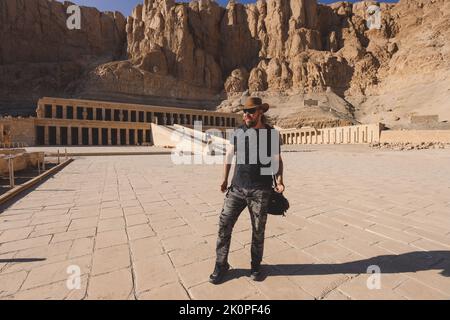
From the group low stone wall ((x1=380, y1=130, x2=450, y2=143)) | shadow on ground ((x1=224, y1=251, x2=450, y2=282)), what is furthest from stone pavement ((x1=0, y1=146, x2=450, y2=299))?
low stone wall ((x1=380, y1=130, x2=450, y2=143))

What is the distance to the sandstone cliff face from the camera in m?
55.8

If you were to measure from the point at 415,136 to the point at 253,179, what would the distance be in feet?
107

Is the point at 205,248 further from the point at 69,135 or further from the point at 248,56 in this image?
the point at 248,56

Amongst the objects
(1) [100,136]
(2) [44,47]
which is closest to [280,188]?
(1) [100,136]

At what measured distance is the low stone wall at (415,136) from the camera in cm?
2527

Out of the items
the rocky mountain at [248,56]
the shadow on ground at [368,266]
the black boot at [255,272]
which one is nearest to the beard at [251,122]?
the black boot at [255,272]

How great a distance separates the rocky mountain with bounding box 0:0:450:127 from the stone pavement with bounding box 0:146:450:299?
46.1 metres

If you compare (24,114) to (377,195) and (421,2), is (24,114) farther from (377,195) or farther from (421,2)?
(421,2)

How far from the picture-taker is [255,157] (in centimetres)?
246

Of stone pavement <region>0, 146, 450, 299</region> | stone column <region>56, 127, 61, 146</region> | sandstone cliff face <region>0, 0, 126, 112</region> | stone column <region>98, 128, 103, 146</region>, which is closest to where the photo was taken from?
stone pavement <region>0, 146, 450, 299</region>

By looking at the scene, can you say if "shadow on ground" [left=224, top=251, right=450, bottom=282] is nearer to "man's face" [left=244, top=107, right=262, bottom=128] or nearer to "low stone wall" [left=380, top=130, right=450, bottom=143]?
"man's face" [left=244, top=107, right=262, bottom=128]

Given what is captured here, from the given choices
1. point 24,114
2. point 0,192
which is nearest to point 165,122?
point 24,114

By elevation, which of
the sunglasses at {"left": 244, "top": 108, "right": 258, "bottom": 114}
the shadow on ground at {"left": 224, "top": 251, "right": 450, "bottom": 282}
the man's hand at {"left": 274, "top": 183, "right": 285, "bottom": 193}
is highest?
the sunglasses at {"left": 244, "top": 108, "right": 258, "bottom": 114}

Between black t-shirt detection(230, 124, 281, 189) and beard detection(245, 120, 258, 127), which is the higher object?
beard detection(245, 120, 258, 127)
